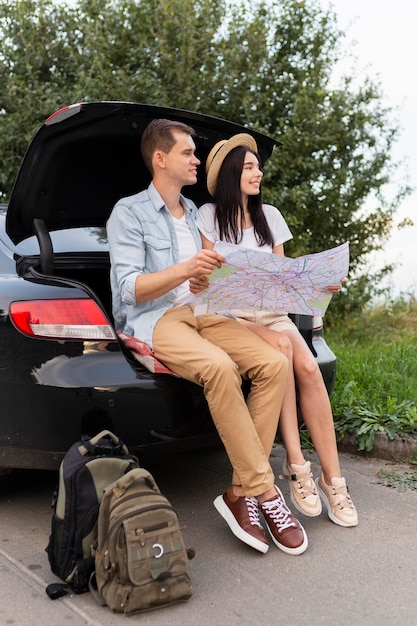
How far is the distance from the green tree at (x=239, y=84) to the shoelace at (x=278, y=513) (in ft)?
13.9

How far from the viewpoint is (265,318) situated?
3.31 meters

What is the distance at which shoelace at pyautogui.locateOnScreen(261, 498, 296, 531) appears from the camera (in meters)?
2.77

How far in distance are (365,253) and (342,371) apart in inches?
115

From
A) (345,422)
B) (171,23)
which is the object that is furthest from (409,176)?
(345,422)

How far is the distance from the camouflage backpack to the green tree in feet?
15.3

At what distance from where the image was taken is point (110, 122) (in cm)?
320

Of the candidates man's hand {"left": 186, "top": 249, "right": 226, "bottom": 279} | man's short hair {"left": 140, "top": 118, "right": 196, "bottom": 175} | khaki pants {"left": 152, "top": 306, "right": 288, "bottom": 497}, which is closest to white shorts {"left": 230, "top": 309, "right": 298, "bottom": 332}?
khaki pants {"left": 152, "top": 306, "right": 288, "bottom": 497}

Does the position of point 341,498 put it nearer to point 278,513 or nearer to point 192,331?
point 278,513

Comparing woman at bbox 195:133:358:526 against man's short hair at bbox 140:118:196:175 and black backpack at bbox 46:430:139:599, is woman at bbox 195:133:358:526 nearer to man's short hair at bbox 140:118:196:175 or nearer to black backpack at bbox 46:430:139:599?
man's short hair at bbox 140:118:196:175

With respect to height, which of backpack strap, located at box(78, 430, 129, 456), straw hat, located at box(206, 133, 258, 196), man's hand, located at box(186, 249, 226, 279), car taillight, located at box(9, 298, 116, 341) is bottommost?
backpack strap, located at box(78, 430, 129, 456)

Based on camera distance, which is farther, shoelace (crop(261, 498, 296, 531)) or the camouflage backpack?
shoelace (crop(261, 498, 296, 531))

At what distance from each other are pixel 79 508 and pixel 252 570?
0.66 meters

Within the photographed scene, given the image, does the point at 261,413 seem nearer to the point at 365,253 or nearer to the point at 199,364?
the point at 199,364

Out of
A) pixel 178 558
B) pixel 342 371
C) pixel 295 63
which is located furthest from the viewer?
pixel 295 63
